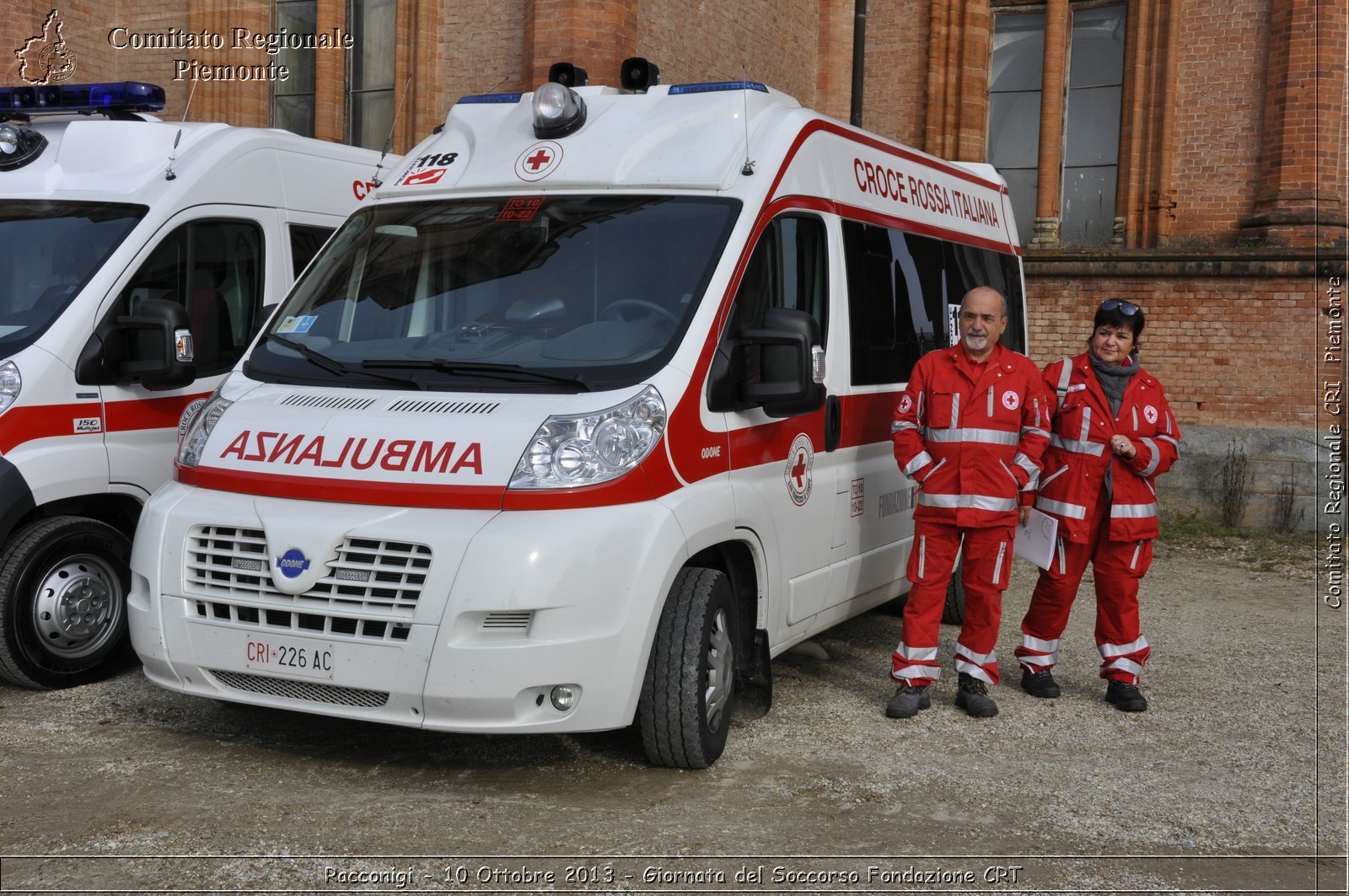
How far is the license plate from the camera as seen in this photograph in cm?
439

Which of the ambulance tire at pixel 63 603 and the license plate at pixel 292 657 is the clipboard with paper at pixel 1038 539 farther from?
the ambulance tire at pixel 63 603

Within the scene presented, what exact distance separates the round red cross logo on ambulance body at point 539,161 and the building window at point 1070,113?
10.8 m

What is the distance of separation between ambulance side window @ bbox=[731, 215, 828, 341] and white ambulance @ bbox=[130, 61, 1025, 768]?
0.06 ft

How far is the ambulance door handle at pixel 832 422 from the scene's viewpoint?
577 cm

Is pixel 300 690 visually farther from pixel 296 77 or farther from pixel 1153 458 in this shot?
pixel 296 77

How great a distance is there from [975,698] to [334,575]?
2956 millimetres

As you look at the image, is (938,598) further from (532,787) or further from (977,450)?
(532,787)

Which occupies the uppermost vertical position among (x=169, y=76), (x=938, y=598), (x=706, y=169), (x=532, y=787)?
(x=169, y=76)

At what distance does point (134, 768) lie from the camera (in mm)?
4812

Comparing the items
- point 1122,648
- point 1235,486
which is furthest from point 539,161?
point 1235,486

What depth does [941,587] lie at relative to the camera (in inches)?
230

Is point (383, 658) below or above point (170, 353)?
below

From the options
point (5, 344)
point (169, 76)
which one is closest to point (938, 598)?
point (5, 344)

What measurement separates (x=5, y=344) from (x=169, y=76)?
11.6 meters
